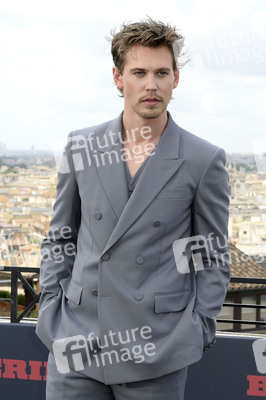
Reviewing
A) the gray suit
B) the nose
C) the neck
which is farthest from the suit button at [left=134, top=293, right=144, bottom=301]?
the nose

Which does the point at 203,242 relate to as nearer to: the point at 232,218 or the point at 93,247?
the point at 93,247

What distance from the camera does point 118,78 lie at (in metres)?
1.68

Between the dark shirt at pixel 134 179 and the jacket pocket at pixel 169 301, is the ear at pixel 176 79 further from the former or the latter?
the jacket pocket at pixel 169 301

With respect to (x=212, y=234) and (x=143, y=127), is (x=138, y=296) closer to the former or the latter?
(x=212, y=234)

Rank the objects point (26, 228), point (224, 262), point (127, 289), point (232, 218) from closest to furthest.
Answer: point (127, 289) < point (224, 262) < point (232, 218) < point (26, 228)

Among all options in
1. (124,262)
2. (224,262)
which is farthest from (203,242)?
(124,262)

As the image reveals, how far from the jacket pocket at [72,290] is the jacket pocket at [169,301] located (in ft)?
0.68

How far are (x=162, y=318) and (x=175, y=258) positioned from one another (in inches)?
6.1

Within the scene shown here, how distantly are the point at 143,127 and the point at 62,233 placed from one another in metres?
0.38

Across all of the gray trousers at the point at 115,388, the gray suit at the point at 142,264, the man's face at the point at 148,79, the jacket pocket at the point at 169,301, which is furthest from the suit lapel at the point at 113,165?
the gray trousers at the point at 115,388

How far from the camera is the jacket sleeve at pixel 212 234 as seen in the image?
63.9 inches

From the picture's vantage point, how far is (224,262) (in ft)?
5.51

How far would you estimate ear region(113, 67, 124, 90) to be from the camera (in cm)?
167

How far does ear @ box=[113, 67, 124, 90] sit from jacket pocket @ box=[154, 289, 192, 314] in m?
0.56
